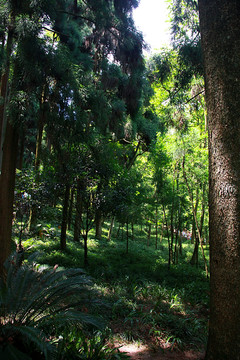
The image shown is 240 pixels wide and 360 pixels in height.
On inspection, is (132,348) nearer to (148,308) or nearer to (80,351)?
(80,351)

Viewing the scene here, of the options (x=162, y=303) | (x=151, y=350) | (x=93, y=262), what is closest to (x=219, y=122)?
(x=151, y=350)

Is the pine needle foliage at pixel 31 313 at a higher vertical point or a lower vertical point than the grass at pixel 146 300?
higher

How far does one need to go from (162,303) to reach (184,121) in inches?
174

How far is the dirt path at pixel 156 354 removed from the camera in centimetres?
317

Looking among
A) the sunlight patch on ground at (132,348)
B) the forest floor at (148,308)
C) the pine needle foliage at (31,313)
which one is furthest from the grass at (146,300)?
the pine needle foliage at (31,313)

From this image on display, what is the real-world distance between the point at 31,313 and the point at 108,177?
5416mm

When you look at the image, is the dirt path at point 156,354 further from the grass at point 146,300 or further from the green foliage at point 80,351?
the green foliage at point 80,351

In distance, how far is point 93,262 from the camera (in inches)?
332

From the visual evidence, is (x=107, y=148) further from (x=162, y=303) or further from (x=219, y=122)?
(x=219, y=122)

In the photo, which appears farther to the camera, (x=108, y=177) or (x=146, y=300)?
(x=108, y=177)

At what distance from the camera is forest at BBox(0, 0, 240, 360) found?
7.54ft

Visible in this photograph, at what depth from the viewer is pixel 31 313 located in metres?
2.60

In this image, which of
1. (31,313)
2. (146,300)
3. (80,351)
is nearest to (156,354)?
(80,351)

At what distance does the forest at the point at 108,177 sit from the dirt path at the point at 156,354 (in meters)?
0.03
